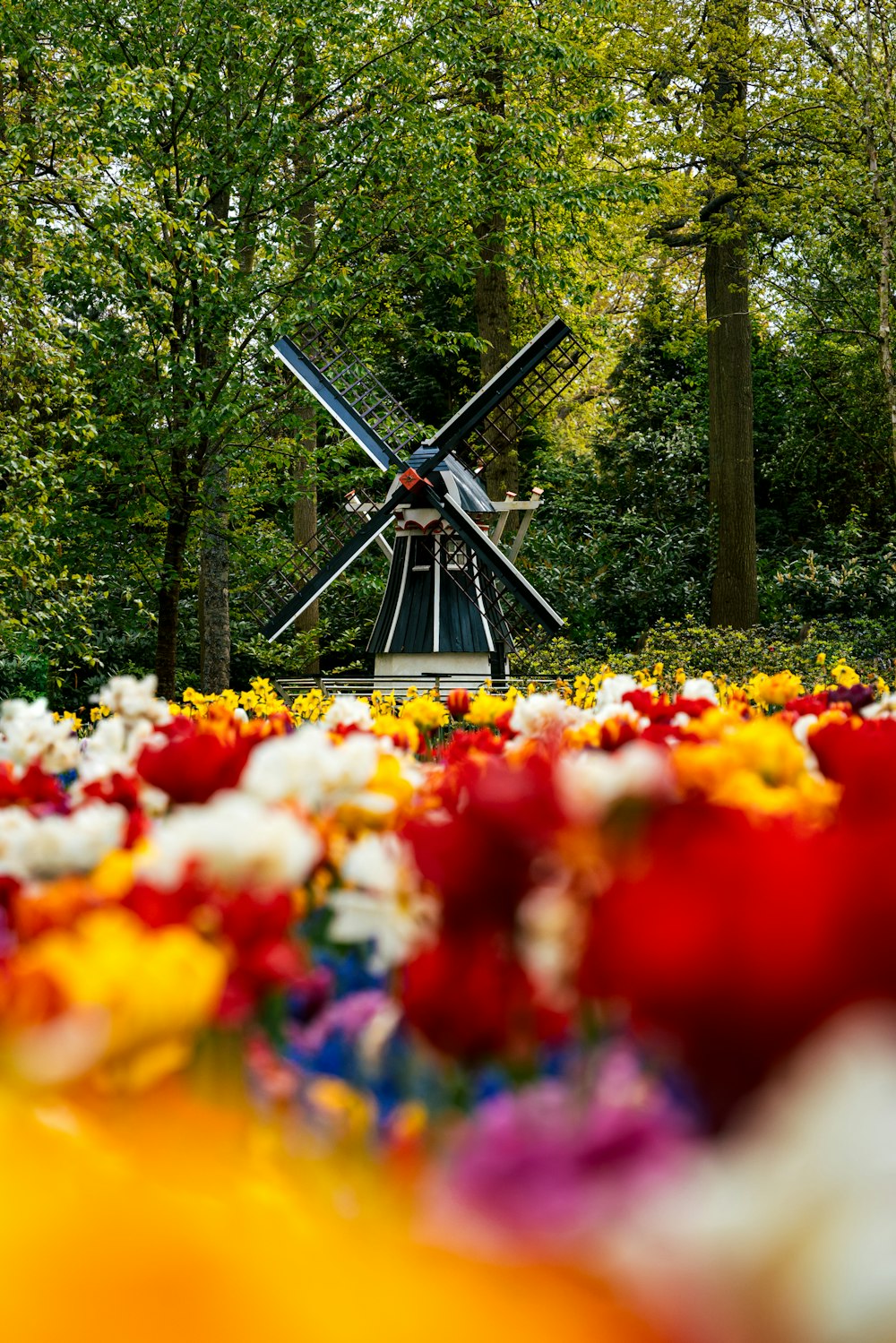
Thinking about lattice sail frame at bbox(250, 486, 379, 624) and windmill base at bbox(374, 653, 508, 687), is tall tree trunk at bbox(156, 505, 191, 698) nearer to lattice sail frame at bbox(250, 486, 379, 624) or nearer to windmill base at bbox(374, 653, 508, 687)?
lattice sail frame at bbox(250, 486, 379, 624)

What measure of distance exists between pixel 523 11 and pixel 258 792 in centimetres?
1584

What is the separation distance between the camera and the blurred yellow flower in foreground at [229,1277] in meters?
0.40

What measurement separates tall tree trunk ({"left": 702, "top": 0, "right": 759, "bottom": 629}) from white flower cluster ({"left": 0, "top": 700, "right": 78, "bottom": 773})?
15427 mm

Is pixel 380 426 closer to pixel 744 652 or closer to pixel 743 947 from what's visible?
pixel 744 652

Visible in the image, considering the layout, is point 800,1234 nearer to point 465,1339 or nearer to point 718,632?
point 465,1339

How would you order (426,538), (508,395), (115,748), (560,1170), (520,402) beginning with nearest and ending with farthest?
1. (560,1170)
2. (115,748)
3. (426,538)
4. (508,395)
5. (520,402)

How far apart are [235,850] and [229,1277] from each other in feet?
1.87

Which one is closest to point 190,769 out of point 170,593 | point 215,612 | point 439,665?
point 170,593

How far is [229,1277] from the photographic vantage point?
411 millimetres

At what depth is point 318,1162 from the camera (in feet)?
2.23

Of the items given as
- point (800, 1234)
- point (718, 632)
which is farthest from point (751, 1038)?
point (718, 632)

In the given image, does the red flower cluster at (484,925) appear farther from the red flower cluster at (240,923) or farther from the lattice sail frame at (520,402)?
the lattice sail frame at (520,402)

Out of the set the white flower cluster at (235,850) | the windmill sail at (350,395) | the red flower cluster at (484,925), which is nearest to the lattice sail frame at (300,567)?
the windmill sail at (350,395)

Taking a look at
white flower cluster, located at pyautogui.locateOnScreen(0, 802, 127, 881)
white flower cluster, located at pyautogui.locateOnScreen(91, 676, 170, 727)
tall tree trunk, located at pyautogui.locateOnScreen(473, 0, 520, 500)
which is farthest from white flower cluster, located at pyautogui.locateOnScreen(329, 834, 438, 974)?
tall tree trunk, located at pyautogui.locateOnScreen(473, 0, 520, 500)
